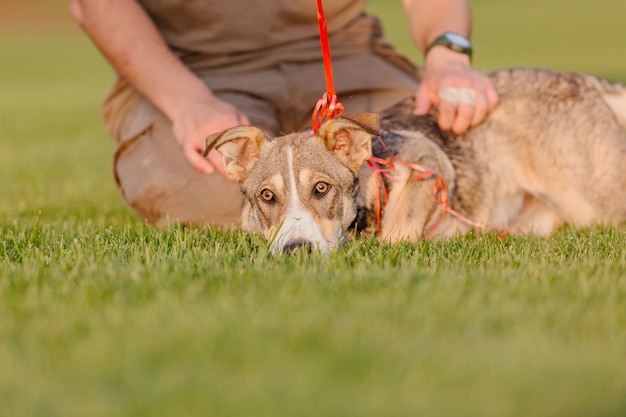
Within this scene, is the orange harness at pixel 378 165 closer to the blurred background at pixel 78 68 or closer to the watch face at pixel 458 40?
the watch face at pixel 458 40

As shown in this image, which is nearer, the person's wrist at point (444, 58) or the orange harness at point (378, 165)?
the orange harness at point (378, 165)

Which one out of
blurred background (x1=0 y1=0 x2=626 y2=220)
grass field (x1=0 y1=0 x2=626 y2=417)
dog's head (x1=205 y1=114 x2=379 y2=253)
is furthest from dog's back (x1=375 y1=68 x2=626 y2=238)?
blurred background (x1=0 y1=0 x2=626 y2=220)

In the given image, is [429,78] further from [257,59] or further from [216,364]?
[216,364]

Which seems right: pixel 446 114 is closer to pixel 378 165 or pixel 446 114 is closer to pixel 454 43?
pixel 454 43

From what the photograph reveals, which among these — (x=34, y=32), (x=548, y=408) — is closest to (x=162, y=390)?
(x=548, y=408)

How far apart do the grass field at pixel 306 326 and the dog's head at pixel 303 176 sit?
0.66 ft

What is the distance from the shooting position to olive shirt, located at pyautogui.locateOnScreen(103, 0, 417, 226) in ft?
22.9

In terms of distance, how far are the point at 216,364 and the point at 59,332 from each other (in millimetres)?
729

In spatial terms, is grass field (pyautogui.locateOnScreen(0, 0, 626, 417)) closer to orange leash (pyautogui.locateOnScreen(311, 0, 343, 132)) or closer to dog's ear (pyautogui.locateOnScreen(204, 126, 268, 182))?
dog's ear (pyautogui.locateOnScreen(204, 126, 268, 182))

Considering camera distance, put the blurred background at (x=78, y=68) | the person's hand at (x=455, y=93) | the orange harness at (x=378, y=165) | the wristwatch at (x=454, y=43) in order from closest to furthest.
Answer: the orange harness at (x=378, y=165), the person's hand at (x=455, y=93), the wristwatch at (x=454, y=43), the blurred background at (x=78, y=68)

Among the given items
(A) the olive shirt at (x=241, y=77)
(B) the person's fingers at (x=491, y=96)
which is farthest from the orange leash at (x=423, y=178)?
(A) the olive shirt at (x=241, y=77)

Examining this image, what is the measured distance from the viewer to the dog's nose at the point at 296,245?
4.80 meters

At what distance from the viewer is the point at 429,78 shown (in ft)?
21.7

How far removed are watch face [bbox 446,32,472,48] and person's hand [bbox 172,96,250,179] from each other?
168 cm
